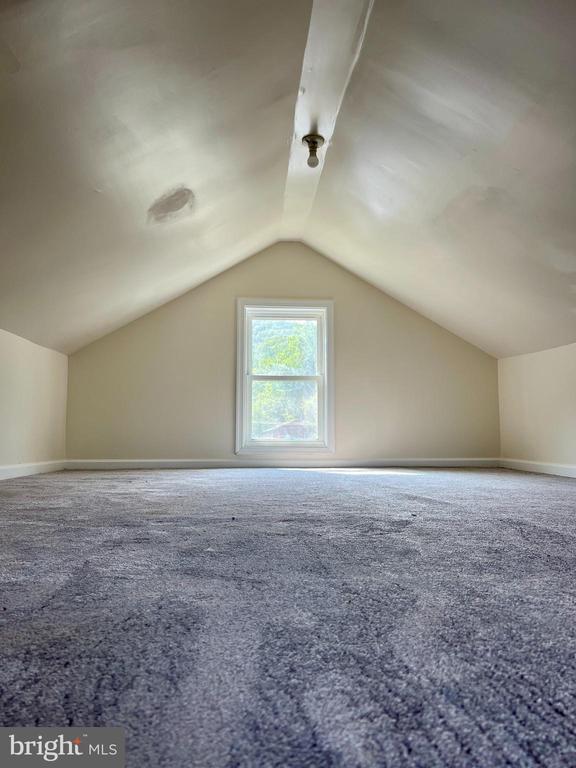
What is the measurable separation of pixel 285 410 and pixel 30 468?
2.26 m

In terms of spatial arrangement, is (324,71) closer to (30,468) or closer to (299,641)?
(299,641)

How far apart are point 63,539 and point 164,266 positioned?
2862mm

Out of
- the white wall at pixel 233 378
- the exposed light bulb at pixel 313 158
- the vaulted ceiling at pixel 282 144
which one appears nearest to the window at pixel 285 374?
the white wall at pixel 233 378

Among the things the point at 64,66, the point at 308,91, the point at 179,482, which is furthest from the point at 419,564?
the point at 308,91

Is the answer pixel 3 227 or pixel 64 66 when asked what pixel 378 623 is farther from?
pixel 3 227

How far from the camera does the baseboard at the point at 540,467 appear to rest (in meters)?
3.94

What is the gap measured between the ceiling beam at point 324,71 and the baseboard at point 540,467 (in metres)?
2.96

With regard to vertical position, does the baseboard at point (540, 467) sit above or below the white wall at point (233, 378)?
below

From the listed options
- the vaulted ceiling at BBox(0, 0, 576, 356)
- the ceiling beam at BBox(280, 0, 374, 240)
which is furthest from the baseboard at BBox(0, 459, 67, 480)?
the ceiling beam at BBox(280, 0, 374, 240)

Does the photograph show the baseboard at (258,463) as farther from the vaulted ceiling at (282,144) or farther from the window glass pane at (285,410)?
the vaulted ceiling at (282,144)

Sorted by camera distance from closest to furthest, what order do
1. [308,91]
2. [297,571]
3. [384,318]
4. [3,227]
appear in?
1. [297,571]
2. [3,227]
3. [308,91]
4. [384,318]

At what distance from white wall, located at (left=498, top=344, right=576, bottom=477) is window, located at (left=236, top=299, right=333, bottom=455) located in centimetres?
172

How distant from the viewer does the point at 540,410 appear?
4324 millimetres

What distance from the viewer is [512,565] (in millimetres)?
1187
